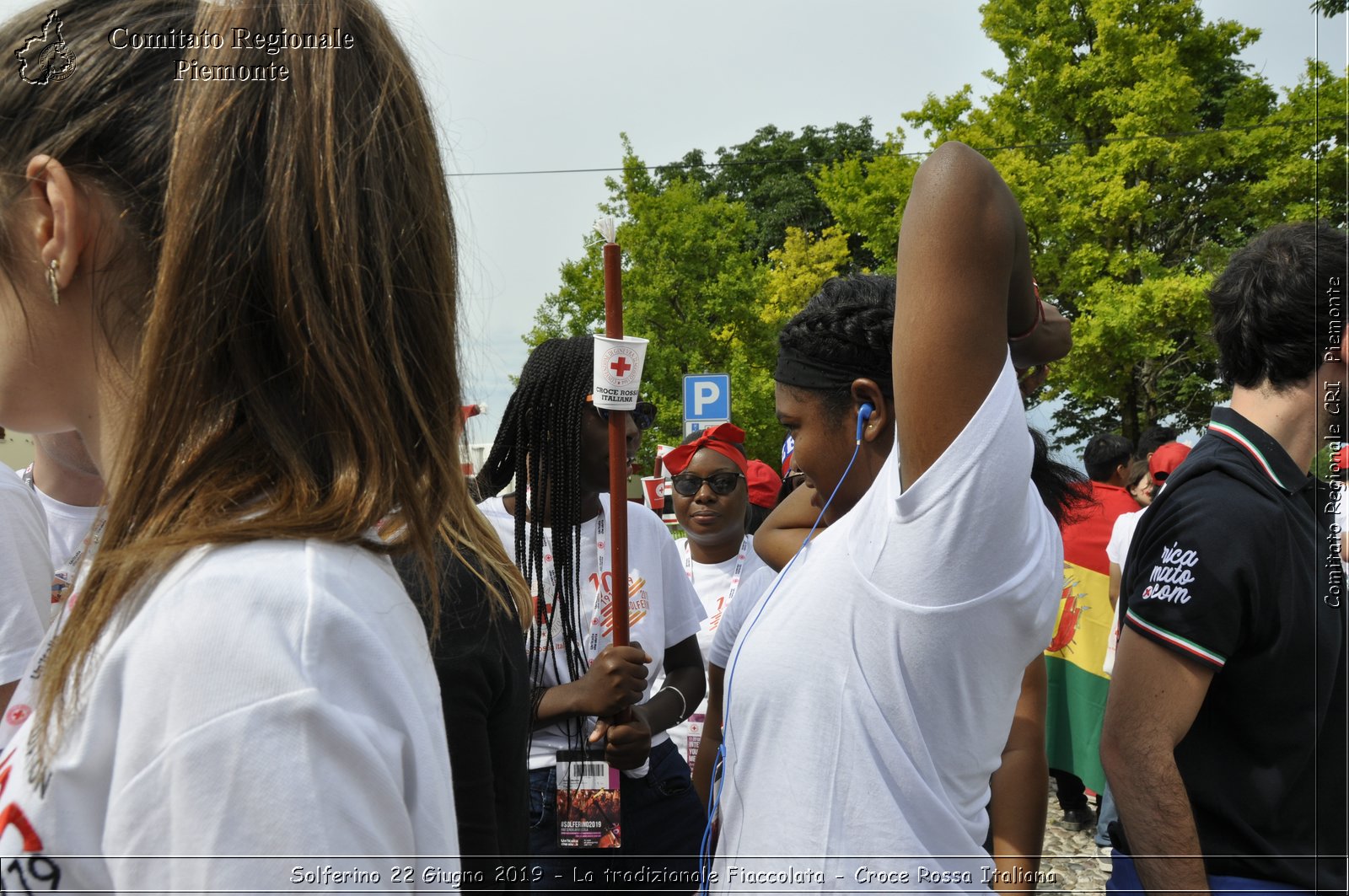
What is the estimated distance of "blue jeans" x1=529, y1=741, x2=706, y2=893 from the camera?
114 inches

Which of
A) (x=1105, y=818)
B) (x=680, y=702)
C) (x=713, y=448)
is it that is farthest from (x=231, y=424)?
(x=1105, y=818)

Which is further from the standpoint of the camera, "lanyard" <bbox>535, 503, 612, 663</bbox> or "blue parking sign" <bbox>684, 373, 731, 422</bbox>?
"blue parking sign" <bbox>684, 373, 731, 422</bbox>

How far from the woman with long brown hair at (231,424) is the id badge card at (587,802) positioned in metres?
2.15

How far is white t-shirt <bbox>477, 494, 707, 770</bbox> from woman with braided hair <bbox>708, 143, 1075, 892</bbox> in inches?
63.1

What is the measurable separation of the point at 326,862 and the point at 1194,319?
19.3 m

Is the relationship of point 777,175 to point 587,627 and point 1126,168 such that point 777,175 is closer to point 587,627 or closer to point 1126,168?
point 1126,168

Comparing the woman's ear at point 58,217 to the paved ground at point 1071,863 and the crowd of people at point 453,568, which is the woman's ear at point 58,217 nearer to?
the crowd of people at point 453,568

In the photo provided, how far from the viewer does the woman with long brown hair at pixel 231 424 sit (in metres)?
0.73

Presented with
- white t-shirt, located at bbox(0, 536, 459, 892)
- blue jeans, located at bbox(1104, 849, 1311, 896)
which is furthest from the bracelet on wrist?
white t-shirt, located at bbox(0, 536, 459, 892)

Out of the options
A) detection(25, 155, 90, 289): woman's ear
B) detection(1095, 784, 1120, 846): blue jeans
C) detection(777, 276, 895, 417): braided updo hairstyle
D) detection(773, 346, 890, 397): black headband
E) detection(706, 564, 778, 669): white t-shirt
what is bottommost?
detection(1095, 784, 1120, 846): blue jeans

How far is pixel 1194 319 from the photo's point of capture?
1719cm

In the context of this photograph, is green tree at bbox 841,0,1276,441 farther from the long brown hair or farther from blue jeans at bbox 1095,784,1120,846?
the long brown hair

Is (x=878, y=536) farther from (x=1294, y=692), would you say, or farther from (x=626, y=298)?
(x=626, y=298)

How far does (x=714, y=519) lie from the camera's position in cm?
522
